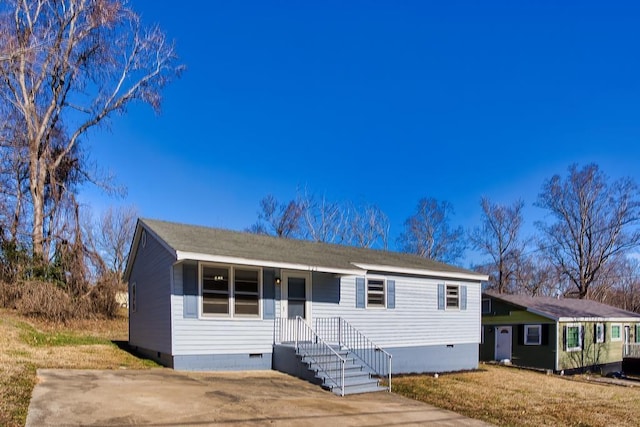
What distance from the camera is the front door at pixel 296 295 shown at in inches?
501

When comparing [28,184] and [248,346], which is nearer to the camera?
[248,346]

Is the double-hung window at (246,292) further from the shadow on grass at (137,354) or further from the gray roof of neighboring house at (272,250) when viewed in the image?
the shadow on grass at (137,354)

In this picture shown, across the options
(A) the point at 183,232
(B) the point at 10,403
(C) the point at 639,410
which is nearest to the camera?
(B) the point at 10,403

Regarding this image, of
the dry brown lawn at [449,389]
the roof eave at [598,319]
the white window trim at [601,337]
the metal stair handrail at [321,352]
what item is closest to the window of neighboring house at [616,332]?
the roof eave at [598,319]

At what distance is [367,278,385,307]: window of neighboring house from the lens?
14.5 meters

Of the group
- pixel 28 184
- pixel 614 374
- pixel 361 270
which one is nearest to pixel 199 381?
pixel 361 270

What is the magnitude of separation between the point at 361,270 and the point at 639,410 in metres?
7.49

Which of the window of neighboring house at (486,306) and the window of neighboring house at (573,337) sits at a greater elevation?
the window of neighboring house at (486,306)

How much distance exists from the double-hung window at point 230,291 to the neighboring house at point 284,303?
3 cm

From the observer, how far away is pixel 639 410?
11.1 metres

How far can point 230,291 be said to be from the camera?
11797 millimetres

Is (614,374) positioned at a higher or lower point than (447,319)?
lower

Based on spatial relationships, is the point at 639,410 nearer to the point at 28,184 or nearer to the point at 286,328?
the point at 286,328

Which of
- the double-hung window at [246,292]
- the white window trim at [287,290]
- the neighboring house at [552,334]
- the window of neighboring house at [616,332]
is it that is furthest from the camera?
the window of neighboring house at [616,332]
